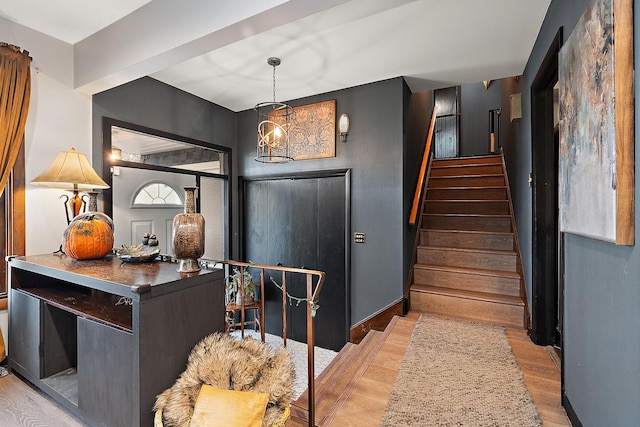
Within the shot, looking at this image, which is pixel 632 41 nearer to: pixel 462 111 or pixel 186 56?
pixel 186 56

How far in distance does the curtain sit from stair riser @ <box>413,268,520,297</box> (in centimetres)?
379

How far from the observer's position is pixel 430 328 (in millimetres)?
2781

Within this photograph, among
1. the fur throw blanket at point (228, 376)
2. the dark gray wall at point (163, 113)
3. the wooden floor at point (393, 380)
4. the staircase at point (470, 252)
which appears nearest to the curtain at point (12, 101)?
the dark gray wall at point (163, 113)

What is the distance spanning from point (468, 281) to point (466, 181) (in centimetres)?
199

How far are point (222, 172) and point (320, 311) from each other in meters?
2.38

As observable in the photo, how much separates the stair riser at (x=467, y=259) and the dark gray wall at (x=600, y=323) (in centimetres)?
171

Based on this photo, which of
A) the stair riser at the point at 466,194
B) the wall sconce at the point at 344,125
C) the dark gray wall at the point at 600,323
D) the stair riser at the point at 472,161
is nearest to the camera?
the dark gray wall at the point at 600,323

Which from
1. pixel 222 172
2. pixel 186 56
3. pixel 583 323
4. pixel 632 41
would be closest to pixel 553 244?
pixel 583 323

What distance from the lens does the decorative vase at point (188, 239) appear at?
5.32 feet

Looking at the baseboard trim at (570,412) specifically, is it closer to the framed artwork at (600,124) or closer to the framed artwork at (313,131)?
the framed artwork at (600,124)

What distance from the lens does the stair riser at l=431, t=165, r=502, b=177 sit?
4.73m

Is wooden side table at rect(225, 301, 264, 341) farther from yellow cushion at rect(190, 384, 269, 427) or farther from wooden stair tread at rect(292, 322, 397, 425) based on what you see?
yellow cushion at rect(190, 384, 269, 427)

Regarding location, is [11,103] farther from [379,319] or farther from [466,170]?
[466,170]

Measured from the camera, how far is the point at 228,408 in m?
1.37
